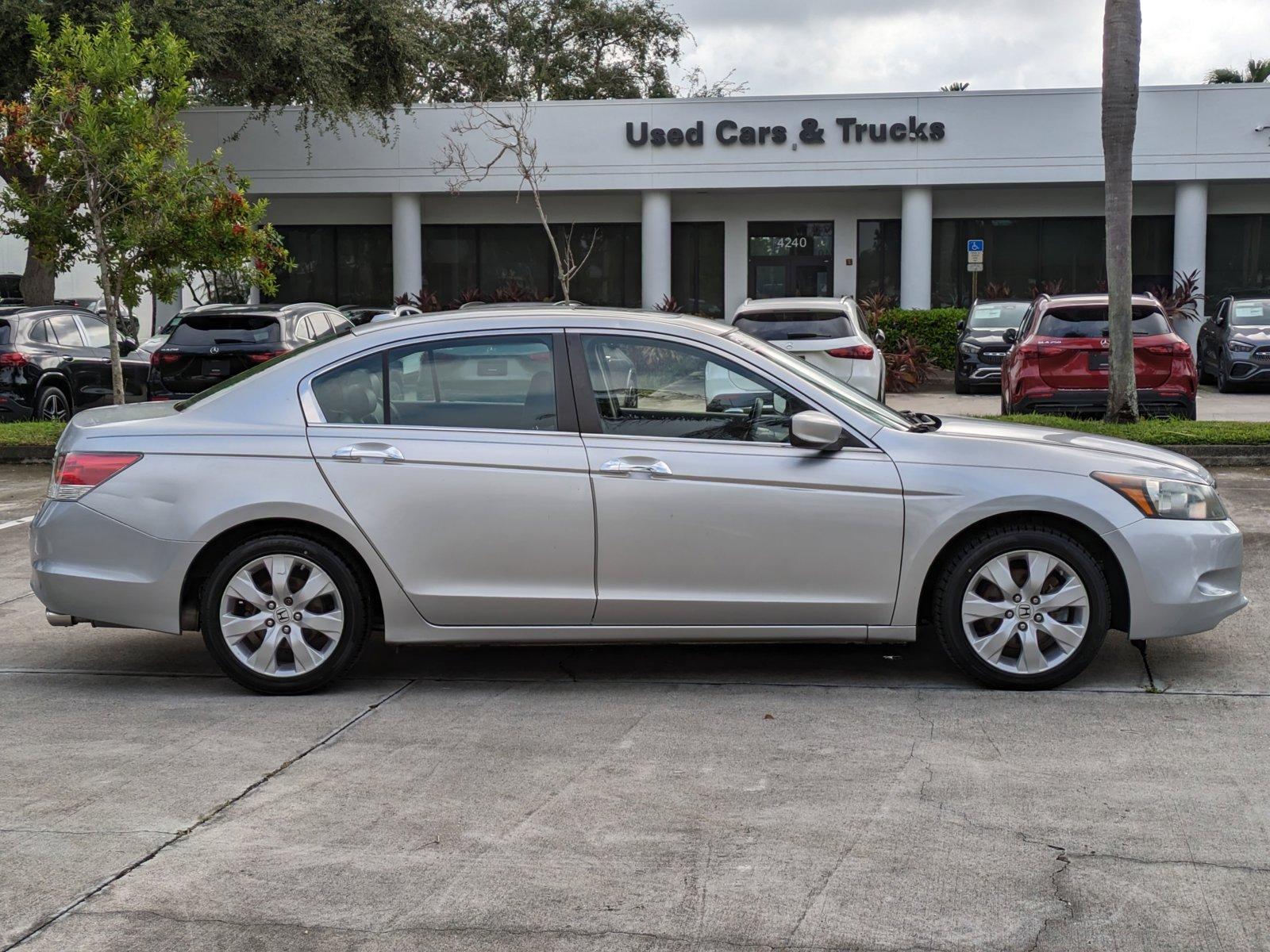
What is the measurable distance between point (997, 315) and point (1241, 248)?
9.79 m

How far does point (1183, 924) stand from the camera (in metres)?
3.80

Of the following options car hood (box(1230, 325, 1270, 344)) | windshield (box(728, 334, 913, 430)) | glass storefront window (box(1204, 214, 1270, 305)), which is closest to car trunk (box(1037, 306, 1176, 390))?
car hood (box(1230, 325, 1270, 344))

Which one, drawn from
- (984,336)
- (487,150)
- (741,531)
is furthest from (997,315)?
(741,531)

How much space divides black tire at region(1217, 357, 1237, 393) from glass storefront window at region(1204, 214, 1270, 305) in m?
7.31

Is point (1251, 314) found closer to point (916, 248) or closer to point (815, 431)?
point (916, 248)

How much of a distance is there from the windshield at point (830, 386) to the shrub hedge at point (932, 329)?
20.9 metres

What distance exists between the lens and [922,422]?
662 cm

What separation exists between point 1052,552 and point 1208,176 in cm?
2591

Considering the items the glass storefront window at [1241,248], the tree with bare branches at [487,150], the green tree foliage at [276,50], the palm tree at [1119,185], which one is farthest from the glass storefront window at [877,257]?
the palm tree at [1119,185]

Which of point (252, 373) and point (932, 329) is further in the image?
point (932, 329)

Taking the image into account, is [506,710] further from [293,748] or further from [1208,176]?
[1208,176]

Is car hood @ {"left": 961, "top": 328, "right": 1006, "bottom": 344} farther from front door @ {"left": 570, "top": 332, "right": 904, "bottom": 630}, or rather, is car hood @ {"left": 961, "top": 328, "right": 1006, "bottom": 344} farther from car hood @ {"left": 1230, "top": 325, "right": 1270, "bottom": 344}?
front door @ {"left": 570, "top": 332, "right": 904, "bottom": 630}

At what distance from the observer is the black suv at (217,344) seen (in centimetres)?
1594

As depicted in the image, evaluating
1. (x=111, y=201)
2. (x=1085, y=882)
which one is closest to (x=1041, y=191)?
(x=111, y=201)
